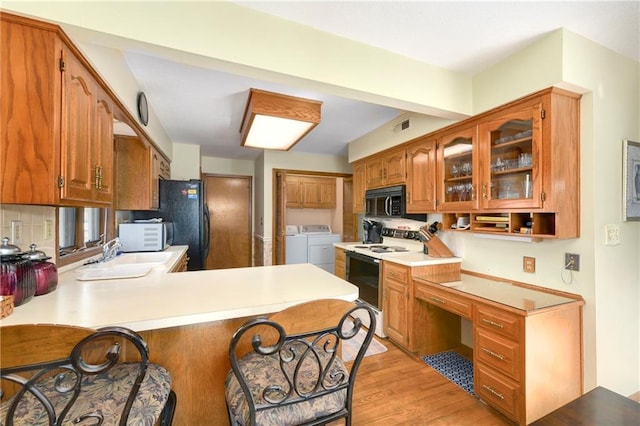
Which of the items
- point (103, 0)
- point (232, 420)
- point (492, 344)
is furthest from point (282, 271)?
point (103, 0)

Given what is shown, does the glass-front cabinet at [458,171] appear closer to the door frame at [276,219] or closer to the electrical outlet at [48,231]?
the door frame at [276,219]

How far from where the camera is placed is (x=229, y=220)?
5340 mm

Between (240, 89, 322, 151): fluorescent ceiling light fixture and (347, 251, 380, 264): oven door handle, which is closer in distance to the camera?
(240, 89, 322, 151): fluorescent ceiling light fixture

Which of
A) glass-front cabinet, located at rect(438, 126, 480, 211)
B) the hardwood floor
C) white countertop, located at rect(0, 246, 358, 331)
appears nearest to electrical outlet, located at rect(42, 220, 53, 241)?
white countertop, located at rect(0, 246, 358, 331)

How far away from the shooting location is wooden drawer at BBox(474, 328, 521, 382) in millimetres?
1612

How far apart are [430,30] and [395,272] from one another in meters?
1.94

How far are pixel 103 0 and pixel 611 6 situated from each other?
2.57 m

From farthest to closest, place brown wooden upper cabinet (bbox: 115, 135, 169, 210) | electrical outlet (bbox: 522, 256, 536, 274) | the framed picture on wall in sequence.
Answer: brown wooden upper cabinet (bbox: 115, 135, 169, 210) → electrical outlet (bbox: 522, 256, 536, 274) → the framed picture on wall

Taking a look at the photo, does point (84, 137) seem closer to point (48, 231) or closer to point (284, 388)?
point (48, 231)

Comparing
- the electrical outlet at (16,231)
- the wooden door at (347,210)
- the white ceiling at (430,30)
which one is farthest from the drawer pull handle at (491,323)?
the wooden door at (347,210)

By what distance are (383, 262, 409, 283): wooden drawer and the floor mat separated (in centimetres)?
72

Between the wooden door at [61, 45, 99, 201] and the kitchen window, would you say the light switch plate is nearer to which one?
the wooden door at [61, 45, 99, 201]

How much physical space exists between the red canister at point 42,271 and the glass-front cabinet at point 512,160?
272 centimetres

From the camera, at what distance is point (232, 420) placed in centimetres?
105
